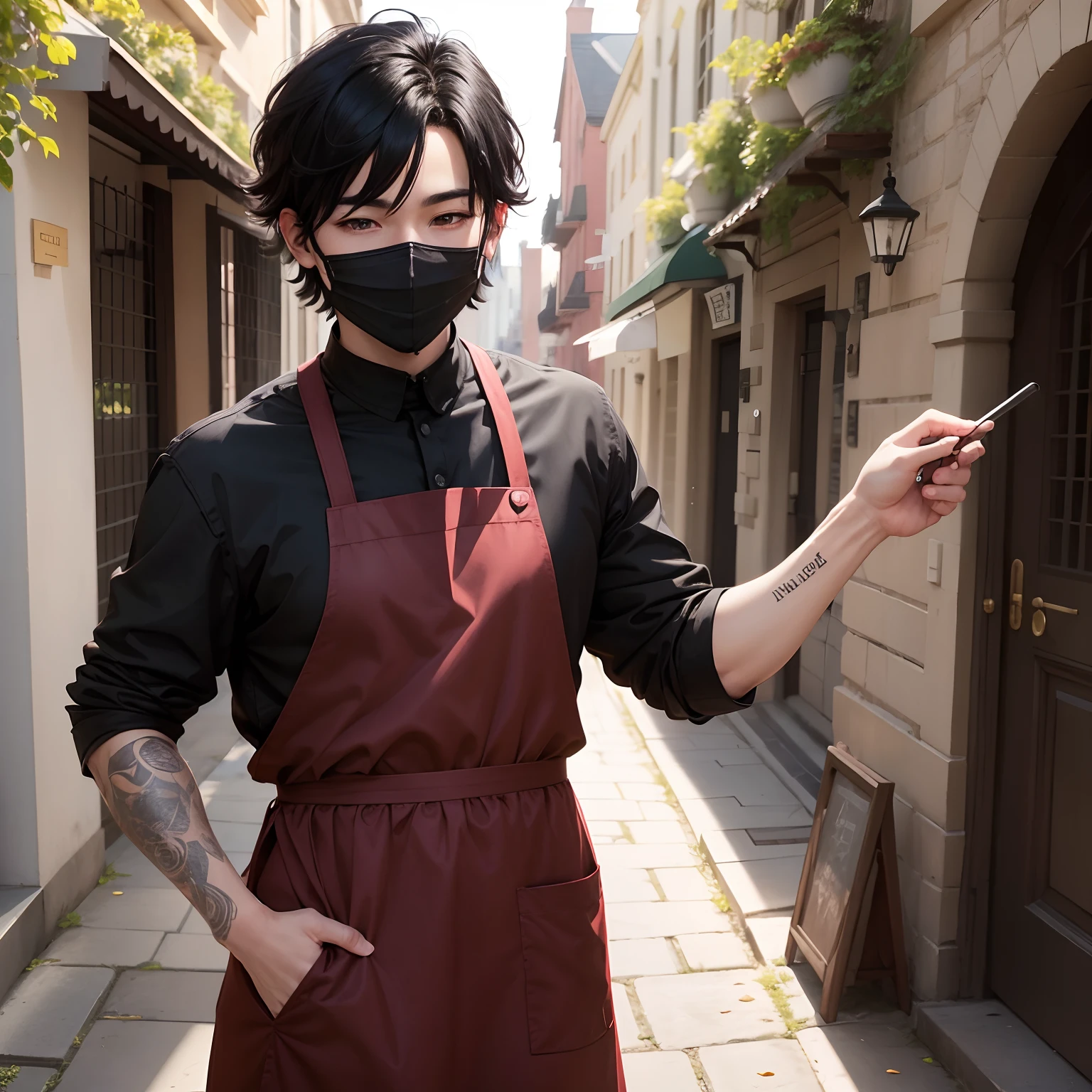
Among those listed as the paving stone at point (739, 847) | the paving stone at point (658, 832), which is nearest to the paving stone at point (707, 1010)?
the paving stone at point (739, 847)

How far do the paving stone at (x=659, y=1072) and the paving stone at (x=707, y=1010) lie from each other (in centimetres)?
7

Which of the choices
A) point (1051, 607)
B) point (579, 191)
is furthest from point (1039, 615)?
point (579, 191)

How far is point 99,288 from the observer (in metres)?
5.66

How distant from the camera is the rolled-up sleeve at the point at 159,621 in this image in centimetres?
156

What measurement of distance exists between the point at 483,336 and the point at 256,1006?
7434cm

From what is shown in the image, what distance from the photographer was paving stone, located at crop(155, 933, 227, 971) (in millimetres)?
4121

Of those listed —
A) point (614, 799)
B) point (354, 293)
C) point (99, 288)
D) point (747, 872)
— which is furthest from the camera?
point (614, 799)

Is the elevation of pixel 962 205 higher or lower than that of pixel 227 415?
higher

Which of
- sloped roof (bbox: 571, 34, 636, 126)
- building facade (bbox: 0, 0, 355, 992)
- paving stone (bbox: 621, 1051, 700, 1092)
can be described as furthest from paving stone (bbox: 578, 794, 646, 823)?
sloped roof (bbox: 571, 34, 636, 126)

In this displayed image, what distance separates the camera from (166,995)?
12.8ft

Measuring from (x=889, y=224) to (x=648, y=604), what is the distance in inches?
111

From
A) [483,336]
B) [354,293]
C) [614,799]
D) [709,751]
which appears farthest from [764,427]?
Result: [483,336]

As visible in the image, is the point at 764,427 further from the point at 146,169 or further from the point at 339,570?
the point at 339,570

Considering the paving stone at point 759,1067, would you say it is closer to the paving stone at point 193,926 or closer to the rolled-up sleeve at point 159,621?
the paving stone at point 193,926
